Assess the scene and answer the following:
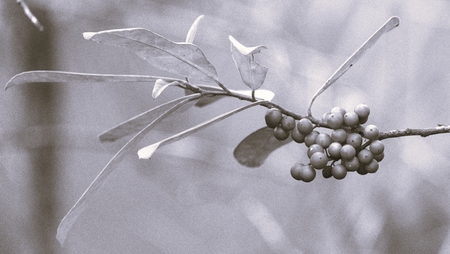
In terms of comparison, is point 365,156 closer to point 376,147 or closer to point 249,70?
point 376,147

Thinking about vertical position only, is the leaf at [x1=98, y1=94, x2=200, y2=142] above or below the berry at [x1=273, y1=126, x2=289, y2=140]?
below

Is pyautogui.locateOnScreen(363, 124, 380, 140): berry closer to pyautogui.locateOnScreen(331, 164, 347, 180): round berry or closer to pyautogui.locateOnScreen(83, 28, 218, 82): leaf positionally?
pyautogui.locateOnScreen(331, 164, 347, 180): round berry

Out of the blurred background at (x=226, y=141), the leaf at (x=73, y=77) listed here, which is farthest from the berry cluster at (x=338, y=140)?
the blurred background at (x=226, y=141)

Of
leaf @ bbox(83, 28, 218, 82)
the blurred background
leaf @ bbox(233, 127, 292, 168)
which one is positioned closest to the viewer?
leaf @ bbox(83, 28, 218, 82)

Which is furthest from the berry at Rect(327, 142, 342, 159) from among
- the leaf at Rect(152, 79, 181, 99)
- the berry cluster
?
the leaf at Rect(152, 79, 181, 99)

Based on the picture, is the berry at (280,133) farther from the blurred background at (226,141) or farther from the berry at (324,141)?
the blurred background at (226,141)

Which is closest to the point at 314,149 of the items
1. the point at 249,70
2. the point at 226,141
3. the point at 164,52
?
the point at 249,70

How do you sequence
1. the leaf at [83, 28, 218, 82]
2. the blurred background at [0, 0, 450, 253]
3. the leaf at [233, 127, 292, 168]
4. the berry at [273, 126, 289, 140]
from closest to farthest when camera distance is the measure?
the leaf at [83, 28, 218, 82], the berry at [273, 126, 289, 140], the leaf at [233, 127, 292, 168], the blurred background at [0, 0, 450, 253]
